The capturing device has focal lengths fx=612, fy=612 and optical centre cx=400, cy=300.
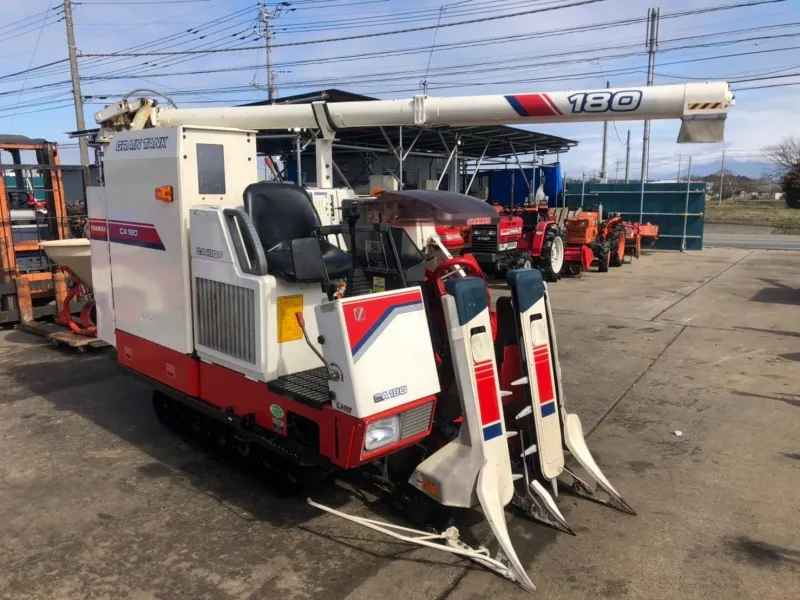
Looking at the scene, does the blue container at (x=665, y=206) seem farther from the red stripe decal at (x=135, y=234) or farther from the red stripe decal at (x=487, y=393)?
the red stripe decal at (x=487, y=393)

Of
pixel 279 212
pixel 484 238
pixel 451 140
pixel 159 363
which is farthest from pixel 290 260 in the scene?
pixel 451 140

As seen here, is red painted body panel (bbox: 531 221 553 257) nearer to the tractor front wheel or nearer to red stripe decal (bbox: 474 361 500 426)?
the tractor front wheel

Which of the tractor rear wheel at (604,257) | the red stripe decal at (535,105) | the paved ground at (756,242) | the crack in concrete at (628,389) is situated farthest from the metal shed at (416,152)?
the red stripe decal at (535,105)

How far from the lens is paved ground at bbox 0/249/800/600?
311 centimetres

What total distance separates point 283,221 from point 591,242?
12.3 metres

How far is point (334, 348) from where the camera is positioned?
10.2 ft

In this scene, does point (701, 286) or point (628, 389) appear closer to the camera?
point (628, 389)

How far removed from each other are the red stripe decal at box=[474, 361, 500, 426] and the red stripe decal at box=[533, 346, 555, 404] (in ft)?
1.25

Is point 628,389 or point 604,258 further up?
point 604,258

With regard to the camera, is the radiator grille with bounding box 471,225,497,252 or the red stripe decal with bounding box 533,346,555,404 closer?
the red stripe decal with bounding box 533,346,555,404

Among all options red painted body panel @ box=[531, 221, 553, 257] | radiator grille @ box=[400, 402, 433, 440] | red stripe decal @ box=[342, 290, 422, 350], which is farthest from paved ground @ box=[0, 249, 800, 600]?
red painted body panel @ box=[531, 221, 553, 257]

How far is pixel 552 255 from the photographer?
1352 cm

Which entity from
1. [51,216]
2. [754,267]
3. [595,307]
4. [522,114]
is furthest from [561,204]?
[522,114]

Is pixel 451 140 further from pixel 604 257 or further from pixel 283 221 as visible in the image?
pixel 283 221
